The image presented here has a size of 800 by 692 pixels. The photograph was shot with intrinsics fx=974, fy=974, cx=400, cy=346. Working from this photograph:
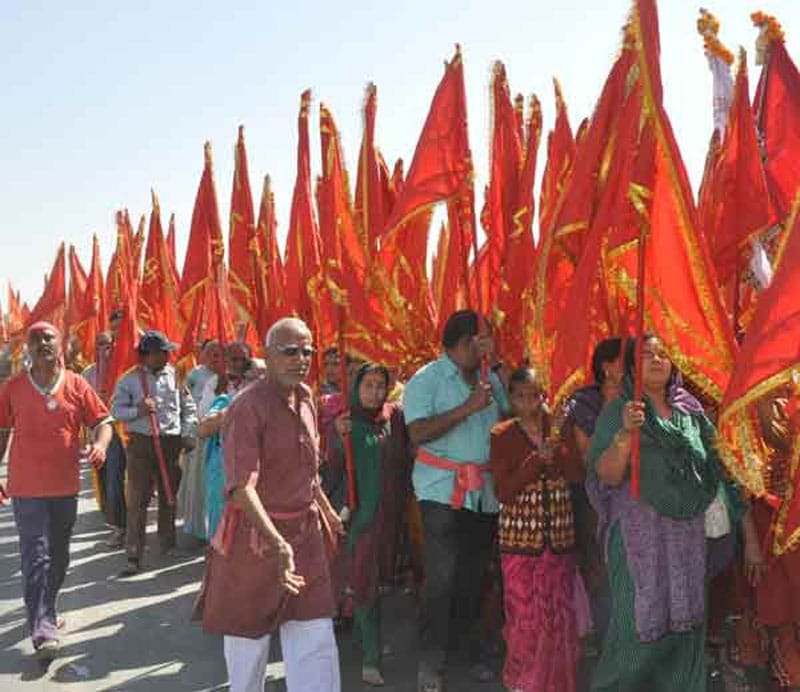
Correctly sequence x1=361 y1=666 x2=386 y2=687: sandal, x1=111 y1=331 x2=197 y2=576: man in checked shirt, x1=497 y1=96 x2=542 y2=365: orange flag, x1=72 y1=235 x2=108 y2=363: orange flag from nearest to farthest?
1. x1=361 y1=666 x2=386 y2=687: sandal
2. x1=497 y1=96 x2=542 y2=365: orange flag
3. x1=111 y1=331 x2=197 y2=576: man in checked shirt
4. x1=72 y1=235 x2=108 y2=363: orange flag

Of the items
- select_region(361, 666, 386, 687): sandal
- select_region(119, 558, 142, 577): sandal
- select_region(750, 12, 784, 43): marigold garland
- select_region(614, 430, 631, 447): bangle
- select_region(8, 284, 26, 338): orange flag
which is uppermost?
select_region(8, 284, 26, 338): orange flag

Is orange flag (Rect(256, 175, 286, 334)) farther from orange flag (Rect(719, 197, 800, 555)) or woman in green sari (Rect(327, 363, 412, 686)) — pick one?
orange flag (Rect(719, 197, 800, 555))

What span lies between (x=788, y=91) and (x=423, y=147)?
6.56 ft

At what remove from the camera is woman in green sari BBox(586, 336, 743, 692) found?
3.62 metres

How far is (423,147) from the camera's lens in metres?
5.20

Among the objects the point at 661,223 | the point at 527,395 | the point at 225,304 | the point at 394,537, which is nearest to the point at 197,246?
the point at 225,304

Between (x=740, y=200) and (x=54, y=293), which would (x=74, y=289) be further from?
(x=740, y=200)

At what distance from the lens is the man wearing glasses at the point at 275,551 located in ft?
12.0

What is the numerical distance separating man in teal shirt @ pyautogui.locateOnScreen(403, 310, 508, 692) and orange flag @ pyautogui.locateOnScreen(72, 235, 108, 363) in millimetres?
7467

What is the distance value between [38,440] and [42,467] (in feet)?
0.48

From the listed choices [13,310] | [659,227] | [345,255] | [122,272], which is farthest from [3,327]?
[659,227]

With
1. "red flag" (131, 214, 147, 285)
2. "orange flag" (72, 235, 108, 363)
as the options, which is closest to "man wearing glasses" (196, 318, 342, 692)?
"red flag" (131, 214, 147, 285)

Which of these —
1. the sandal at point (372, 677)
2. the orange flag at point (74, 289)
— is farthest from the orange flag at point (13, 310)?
the sandal at point (372, 677)

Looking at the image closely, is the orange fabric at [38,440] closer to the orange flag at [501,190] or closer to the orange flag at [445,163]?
the orange flag at [445,163]
